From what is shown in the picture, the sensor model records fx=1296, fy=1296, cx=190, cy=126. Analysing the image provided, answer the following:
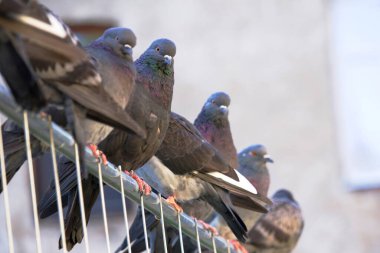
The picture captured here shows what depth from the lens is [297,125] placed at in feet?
42.5

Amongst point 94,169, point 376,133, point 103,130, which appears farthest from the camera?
point 376,133

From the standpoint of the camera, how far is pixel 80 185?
422 cm

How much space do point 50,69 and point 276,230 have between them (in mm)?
4911

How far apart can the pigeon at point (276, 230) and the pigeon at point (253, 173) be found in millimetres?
166

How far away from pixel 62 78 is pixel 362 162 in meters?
9.57

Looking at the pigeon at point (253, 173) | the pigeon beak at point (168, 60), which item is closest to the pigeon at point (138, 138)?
the pigeon beak at point (168, 60)

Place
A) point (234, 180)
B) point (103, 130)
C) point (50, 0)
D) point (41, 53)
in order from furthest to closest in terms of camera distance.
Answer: point (50, 0)
point (234, 180)
point (103, 130)
point (41, 53)

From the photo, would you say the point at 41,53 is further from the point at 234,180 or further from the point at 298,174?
the point at 298,174

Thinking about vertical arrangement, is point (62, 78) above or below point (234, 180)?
above

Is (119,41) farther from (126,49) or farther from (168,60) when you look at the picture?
(168,60)

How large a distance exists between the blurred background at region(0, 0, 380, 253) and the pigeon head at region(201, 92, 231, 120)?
15.6ft

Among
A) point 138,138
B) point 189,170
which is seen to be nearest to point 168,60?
point 138,138

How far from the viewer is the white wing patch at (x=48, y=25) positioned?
388 centimetres

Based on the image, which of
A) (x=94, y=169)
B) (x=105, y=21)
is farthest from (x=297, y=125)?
(x=94, y=169)
